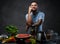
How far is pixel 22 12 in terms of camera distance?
14.6 ft

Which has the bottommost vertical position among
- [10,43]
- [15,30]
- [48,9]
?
[10,43]

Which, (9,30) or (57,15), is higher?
(57,15)

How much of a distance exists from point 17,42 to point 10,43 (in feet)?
0.30

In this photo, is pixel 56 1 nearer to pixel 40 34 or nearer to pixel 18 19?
pixel 18 19

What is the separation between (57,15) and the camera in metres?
4.42

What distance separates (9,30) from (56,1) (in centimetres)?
293

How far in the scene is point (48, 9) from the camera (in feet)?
14.4

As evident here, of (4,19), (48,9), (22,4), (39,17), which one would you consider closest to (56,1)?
(48,9)

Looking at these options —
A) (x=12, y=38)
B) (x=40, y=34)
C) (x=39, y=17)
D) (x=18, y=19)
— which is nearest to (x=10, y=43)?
(x=12, y=38)

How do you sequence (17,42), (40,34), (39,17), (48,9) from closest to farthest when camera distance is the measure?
(17,42) → (40,34) → (39,17) → (48,9)

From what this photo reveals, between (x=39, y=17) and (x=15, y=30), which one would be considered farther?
(x=39, y=17)

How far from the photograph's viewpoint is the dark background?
→ 4.39 meters

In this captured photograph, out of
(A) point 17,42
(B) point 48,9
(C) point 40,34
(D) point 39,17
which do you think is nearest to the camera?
(A) point 17,42

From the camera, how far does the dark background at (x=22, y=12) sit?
4389 millimetres
